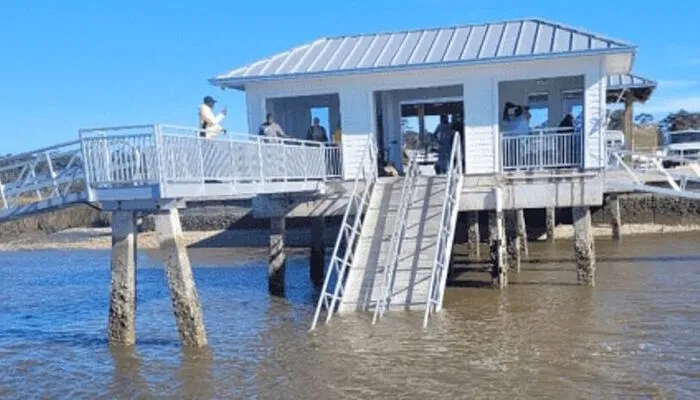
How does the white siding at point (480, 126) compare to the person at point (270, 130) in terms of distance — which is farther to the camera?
the white siding at point (480, 126)

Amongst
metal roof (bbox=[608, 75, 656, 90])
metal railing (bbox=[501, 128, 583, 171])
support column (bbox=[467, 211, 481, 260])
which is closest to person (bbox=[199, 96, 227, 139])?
metal railing (bbox=[501, 128, 583, 171])

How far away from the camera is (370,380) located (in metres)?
9.55

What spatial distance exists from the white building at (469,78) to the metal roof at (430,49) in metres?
0.03

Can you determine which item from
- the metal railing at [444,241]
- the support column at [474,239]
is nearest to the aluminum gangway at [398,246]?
the metal railing at [444,241]

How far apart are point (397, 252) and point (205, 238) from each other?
19.6 metres

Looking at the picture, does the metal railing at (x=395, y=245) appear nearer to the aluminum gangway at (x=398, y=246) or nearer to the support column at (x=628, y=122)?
the aluminum gangway at (x=398, y=246)

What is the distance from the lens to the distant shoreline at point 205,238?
26.5 meters

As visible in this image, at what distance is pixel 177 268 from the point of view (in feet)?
34.3

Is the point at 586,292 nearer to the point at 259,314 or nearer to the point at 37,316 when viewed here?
the point at 259,314

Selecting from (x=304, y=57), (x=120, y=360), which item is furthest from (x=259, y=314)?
(x=304, y=57)

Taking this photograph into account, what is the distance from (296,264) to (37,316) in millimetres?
9323

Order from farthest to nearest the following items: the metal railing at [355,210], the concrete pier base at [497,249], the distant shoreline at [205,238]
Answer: the distant shoreline at [205,238]
the concrete pier base at [497,249]
the metal railing at [355,210]

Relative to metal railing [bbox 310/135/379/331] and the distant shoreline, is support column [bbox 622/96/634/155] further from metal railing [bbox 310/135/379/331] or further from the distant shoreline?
metal railing [bbox 310/135/379/331]

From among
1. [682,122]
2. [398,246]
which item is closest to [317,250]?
[398,246]
